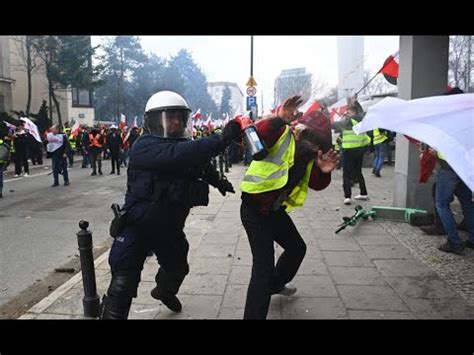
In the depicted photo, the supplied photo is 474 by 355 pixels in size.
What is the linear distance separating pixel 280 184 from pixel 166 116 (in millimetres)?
964

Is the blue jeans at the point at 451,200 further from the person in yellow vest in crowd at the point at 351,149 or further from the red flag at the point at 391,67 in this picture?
the red flag at the point at 391,67

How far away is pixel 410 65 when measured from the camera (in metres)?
6.86

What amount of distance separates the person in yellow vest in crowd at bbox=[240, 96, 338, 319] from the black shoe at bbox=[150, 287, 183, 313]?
813mm

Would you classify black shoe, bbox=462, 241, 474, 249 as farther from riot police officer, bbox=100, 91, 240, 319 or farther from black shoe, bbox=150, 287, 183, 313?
riot police officer, bbox=100, 91, 240, 319

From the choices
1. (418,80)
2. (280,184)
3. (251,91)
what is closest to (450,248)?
(418,80)

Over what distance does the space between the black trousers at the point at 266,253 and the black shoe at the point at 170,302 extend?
811mm

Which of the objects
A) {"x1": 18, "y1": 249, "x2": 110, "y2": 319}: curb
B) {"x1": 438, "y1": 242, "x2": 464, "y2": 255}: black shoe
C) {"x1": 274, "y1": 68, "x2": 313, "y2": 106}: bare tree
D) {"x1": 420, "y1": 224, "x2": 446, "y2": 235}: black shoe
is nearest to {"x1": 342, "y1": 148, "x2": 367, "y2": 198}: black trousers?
{"x1": 274, "y1": 68, "x2": 313, "y2": 106}: bare tree

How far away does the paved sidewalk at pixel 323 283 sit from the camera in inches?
147

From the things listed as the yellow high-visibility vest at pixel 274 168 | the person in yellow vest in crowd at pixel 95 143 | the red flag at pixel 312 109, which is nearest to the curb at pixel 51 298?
the yellow high-visibility vest at pixel 274 168

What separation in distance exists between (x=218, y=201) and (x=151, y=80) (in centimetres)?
3206

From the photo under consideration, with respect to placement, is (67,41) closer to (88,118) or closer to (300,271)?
(88,118)

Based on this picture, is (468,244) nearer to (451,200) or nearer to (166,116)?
(451,200)

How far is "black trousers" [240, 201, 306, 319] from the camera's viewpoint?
3.06m

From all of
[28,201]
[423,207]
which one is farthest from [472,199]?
[28,201]
